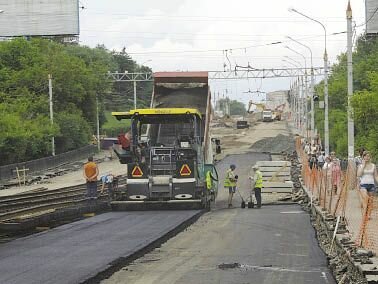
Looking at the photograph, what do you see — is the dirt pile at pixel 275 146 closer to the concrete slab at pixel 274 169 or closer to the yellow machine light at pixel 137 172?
the concrete slab at pixel 274 169

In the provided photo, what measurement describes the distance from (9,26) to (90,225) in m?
51.6

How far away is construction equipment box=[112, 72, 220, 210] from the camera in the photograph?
23094mm

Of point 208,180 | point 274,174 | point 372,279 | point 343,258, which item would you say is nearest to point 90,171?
point 208,180

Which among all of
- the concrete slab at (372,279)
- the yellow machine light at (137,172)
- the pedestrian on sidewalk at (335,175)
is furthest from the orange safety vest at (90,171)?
the concrete slab at (372,279)

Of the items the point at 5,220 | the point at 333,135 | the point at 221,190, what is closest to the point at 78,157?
the point at 333,135

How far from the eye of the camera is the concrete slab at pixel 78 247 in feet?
35.7

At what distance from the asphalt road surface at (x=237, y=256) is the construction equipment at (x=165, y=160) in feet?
7.68

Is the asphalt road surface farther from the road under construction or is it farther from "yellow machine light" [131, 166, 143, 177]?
"yellow machine light" [131, 166, 143, 177]

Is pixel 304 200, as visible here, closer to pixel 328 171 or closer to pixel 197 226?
pixel 328 171

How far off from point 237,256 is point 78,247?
3.10 m

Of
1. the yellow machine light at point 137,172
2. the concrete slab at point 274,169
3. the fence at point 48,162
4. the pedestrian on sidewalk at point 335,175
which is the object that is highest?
the yellow machine light at point 137,172

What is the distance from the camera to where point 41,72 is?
63281 millimetres

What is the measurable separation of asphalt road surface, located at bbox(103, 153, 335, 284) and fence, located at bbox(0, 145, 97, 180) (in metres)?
30.9

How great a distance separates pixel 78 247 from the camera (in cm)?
1387
